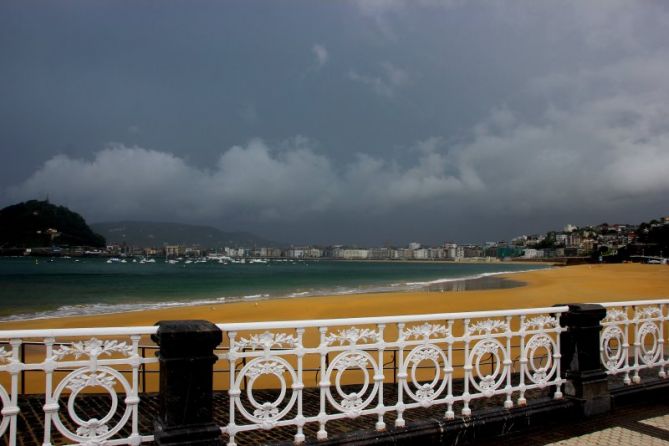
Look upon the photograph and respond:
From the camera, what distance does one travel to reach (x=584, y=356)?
5629mm

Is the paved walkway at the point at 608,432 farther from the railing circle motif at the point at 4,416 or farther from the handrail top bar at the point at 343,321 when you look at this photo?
the railing circle motif at the point at 4,416

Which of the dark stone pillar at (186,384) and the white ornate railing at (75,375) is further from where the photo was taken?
the dark stone pillar at (186,384)

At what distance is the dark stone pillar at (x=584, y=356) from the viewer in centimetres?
561

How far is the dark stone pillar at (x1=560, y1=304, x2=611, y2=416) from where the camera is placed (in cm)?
561

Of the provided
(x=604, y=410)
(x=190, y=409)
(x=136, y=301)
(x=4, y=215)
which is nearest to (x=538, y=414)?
(x=604, y=410)

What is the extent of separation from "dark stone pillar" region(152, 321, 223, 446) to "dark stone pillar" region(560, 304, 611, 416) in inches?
154

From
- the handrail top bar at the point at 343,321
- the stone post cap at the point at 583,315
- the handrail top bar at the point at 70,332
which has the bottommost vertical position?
the stone post cap at the point at 583,315

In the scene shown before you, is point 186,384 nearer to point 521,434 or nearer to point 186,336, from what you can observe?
point 186,336

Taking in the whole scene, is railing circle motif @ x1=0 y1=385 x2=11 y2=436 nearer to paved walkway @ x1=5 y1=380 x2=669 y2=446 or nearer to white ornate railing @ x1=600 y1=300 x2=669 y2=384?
paved walkway @ x1=5 y1=380 x2=669 y2=446

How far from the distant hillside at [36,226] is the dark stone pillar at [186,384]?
175573 mm

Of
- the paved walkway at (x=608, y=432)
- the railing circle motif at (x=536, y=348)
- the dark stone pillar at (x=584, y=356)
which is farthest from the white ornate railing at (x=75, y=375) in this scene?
the dark stone pillar at (x=584, y=356)

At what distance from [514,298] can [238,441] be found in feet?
95.6

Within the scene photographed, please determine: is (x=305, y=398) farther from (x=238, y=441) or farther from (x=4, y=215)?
(x=4, y=215)

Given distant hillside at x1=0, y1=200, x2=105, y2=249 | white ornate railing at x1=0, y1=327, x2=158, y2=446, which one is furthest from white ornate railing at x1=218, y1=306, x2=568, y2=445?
distant hillside at x1=0, y1=200, x2=105, y2=249
